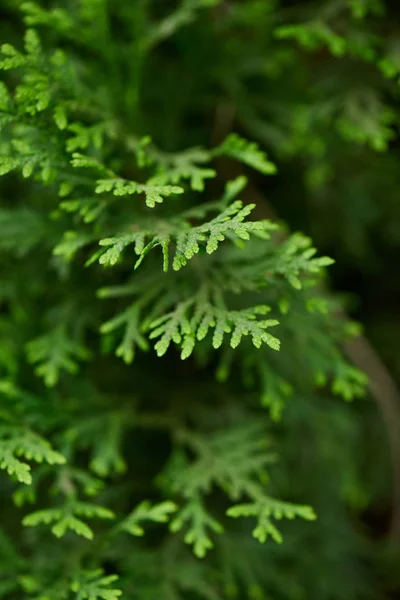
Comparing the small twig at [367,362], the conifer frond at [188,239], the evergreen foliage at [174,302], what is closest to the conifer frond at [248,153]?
the evergreen foliage at [174,302]

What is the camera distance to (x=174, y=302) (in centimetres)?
155

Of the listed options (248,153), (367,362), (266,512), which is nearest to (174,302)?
(248,153)

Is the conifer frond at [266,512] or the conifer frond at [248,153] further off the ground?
the conifer frond at [248,153]

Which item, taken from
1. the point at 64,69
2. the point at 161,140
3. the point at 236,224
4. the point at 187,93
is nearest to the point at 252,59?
the point at 187,93

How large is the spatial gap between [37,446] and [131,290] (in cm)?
40

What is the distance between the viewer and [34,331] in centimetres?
186

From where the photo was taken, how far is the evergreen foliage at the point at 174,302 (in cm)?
140

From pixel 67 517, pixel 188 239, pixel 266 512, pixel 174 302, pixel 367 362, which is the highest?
pixel 188 239

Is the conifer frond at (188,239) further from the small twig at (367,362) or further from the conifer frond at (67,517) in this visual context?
the small twig at (367,362)

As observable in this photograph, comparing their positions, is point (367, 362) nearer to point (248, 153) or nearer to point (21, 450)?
point (248, 153)

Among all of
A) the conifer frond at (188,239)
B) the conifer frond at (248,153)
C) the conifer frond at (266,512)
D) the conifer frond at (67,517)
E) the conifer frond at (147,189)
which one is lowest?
the conifer frond at (67,517)

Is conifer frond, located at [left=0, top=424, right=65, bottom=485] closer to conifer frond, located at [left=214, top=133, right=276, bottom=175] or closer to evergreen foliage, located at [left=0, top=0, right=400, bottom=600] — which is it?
evergreen foliage, located at [left=0, top=0, right=400, bottom=600]

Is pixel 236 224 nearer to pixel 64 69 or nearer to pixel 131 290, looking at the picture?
pixel 131 290

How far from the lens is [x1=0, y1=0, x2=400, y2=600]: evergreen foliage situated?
55.1 inches
